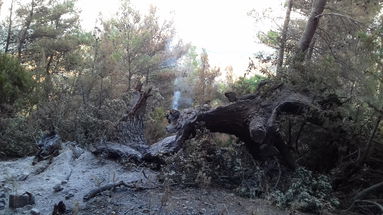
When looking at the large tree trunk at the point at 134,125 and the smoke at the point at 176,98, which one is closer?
the large tree trunk at the point at 134,125

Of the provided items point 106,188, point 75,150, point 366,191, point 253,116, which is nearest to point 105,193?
point 106,188

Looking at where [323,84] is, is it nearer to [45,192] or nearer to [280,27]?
[45,192]

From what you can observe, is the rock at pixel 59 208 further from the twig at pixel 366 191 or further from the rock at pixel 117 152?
the twig at pixel 366 191

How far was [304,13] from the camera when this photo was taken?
13656 mm

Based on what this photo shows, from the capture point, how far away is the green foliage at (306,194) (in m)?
4.65

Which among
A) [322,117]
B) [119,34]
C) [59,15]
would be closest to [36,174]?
[322,117]

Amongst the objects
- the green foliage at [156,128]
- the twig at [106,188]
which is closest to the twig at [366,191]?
the twig at [106,188]

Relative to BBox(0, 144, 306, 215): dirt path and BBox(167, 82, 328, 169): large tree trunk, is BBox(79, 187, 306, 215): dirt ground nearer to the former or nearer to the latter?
BBox(0, 144, 306, 215): dirt path

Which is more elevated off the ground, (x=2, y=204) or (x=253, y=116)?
(x=253, y=116)

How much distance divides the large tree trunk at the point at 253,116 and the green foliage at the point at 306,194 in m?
0.37

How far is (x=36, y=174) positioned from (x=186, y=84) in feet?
61.3

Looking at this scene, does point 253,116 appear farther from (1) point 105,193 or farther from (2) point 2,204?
(2) point 2,204

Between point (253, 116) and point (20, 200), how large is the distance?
3038mm

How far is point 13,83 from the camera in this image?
823cm
